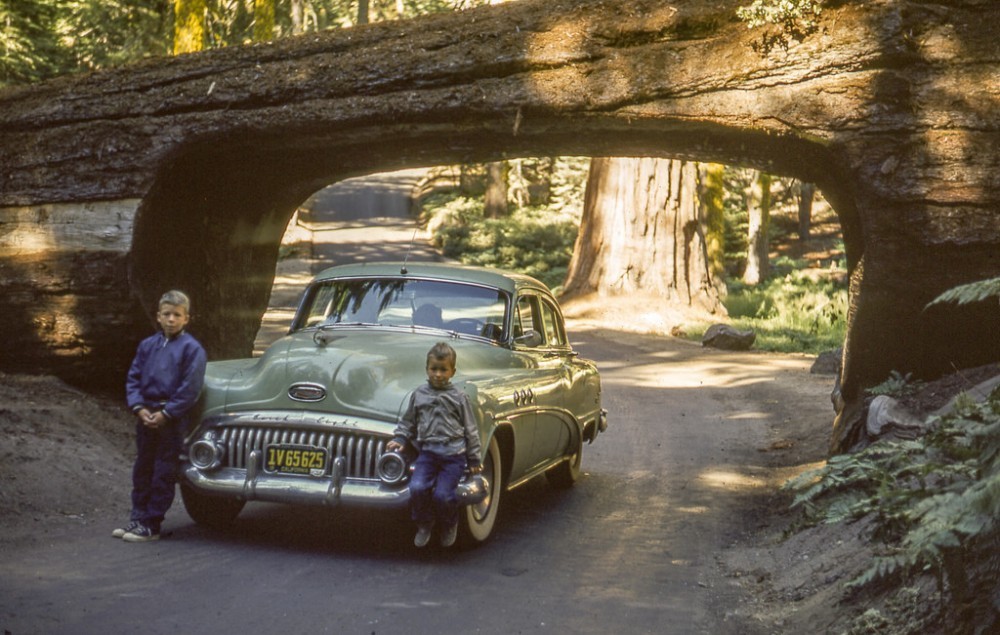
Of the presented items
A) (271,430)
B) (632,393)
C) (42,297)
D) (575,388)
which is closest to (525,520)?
(575,388)

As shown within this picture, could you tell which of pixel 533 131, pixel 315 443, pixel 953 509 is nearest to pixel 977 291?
pixel 953 509

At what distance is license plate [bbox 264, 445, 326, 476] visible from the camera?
7234 millimetres

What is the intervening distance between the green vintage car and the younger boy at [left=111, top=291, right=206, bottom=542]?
0.15 meters

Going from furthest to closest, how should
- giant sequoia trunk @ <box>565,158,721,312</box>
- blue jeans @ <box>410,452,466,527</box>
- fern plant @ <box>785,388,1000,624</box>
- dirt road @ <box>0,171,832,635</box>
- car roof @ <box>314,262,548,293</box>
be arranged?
1. giant sequoia trunk @ <box>565,158,721,312</box>
2. car roof @ <box>314,262,548,293</box>
3. blue jeans @ <box>410,452,466,527</box>
4. dirt road @ <box>0,171,832,635</box>
5. fern plant @ <box>785,388,1000,624</box>

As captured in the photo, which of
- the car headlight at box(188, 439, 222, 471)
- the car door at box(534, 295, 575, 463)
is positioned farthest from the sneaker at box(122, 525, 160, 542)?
the car door at box(534, 295, 575, 463)

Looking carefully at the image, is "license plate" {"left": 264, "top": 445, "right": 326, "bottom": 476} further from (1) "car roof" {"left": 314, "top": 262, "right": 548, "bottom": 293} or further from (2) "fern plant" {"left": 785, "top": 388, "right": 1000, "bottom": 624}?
(2) "fern plant" {"left": 785, "top": 388, "right": 1000, "bottom": 624}

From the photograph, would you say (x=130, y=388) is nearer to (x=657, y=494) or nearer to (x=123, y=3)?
(x=657, y=494)

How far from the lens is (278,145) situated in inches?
444

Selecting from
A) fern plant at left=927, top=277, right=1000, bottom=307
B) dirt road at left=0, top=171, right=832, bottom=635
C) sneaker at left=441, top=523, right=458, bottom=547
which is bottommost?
dirt road at left=0, top=171, right=832, bottom=635

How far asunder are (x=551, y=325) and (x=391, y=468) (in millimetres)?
3403

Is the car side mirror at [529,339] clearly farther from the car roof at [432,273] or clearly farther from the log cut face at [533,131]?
the log cut face at [533,131]

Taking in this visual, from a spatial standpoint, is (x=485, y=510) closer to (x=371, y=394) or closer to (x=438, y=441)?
(x=438, y=441)

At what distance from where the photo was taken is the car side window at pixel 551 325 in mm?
9914

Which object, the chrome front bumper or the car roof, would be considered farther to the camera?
the car roof
